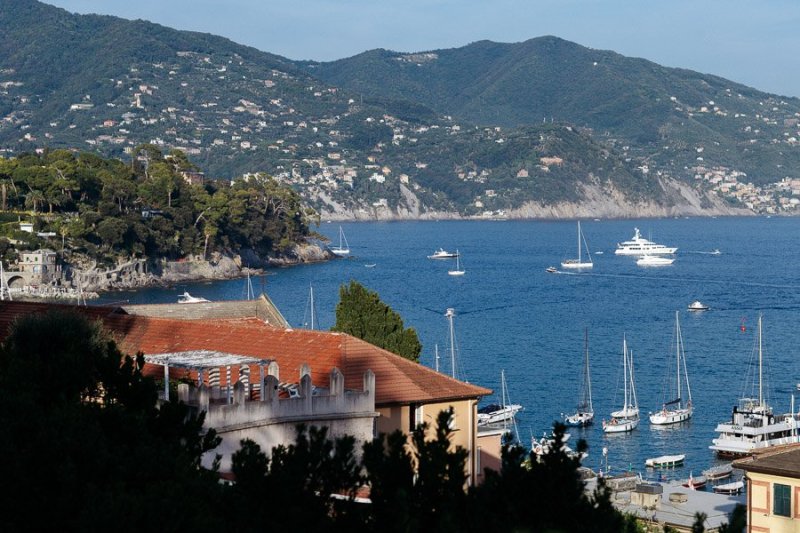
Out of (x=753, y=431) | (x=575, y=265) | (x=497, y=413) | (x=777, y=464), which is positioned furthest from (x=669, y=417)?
(x=575, y=265)

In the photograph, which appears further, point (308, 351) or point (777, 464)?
point (308, 351)

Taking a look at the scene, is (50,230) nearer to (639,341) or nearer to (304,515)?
(639,341)

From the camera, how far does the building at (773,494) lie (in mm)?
15195

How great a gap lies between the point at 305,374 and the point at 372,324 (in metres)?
13.0

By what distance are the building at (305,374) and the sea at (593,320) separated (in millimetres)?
18575

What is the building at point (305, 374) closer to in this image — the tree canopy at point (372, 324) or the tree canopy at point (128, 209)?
the tree canopy at point (372, 324)

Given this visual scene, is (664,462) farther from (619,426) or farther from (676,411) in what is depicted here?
(676,411)

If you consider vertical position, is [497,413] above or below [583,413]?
above

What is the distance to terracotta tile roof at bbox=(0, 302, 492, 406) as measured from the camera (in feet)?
52.3

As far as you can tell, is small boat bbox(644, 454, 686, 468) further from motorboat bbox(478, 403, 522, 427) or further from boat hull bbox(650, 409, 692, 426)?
boat hull bbox(650, 409, 692, 426)

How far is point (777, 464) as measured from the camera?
Answer: 15617 mm

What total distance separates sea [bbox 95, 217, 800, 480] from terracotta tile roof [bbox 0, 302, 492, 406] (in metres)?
18.6

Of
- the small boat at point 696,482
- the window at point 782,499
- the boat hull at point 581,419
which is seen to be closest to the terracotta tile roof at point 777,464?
the window at point 782,499

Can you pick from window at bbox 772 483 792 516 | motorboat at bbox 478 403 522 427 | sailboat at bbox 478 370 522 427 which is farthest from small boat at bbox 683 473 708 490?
window at bbox 772 483 792 516
